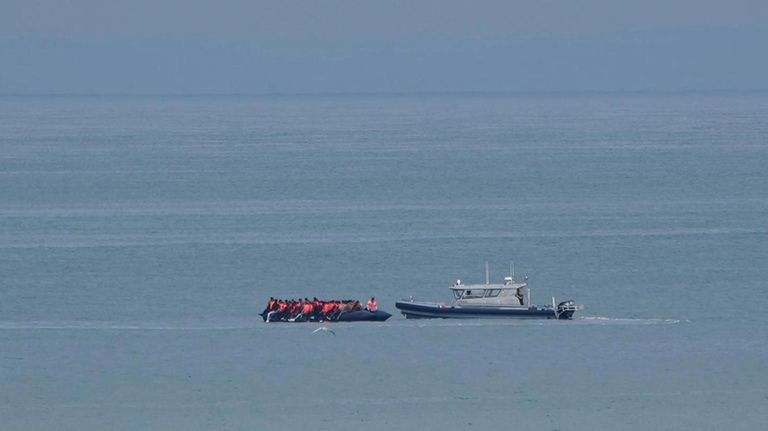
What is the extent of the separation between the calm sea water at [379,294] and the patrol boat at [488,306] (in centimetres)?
82

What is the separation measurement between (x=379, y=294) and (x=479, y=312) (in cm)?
648

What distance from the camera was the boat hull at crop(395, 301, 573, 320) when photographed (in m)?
49.2

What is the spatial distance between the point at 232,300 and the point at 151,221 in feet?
79.9

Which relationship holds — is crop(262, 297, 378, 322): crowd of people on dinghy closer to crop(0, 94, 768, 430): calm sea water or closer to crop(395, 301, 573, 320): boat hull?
crop(0, 94, 768, 430): calm sea water

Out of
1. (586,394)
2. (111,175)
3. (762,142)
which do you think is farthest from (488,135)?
(586,394)

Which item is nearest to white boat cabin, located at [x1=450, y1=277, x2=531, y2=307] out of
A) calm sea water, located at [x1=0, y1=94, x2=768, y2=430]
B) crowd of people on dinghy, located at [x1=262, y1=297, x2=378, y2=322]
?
calm sea water, located at [x1=0, y1=94, x2=768, y2=430]

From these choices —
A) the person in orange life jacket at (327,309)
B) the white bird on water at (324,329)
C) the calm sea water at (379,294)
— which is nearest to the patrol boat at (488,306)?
the calm sea water at (379,294)

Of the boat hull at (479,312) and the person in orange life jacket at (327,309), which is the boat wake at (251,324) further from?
the person in orange life jacket at (327,309)

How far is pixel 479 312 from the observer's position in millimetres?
49312

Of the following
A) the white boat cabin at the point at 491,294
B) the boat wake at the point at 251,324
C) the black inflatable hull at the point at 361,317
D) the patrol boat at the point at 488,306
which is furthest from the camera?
the white boat cabin at the point at 491,294

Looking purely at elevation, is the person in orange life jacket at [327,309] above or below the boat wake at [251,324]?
above

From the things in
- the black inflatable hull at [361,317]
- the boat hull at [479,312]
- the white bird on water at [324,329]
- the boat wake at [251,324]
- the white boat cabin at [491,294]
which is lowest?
the white bird on water at [324,329]

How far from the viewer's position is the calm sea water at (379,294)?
1490 inches

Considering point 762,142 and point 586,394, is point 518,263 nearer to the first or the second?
point 586,394
